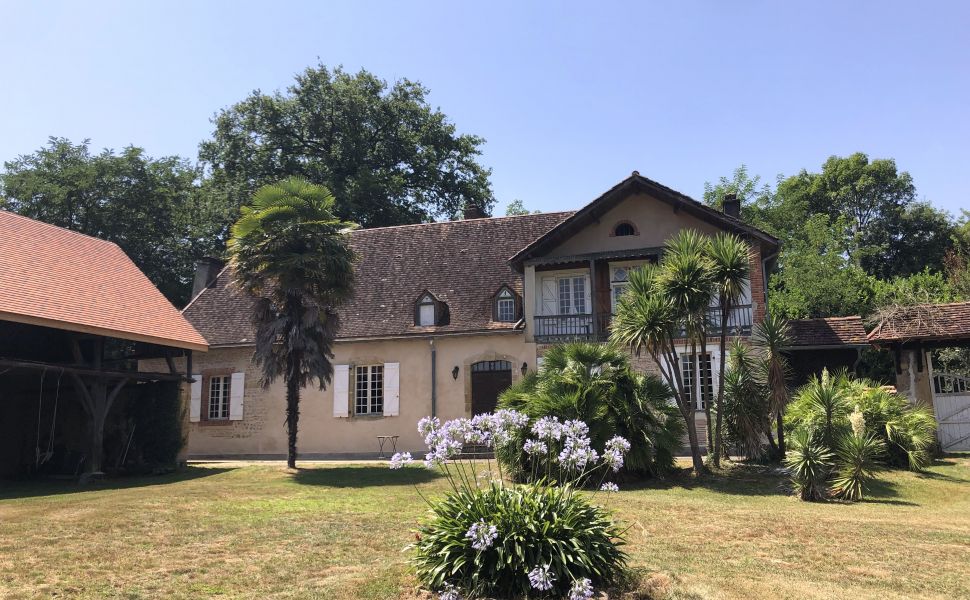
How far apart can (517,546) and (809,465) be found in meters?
7.99

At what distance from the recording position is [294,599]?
18.5 feet

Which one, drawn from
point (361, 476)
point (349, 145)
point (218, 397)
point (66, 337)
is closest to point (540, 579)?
point (361, 476)

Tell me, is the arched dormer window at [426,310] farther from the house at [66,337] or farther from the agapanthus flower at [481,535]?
the agapanthus flower at [481,535]

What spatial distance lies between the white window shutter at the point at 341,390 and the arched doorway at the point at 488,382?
376 centimetres

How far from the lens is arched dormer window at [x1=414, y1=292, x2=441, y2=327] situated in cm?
2006

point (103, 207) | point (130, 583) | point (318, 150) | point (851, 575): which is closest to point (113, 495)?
point (130, 583)

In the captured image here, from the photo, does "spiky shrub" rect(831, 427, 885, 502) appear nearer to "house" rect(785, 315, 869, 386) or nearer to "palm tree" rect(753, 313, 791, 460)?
"palm tree" rect(753, 313, 791, 460)

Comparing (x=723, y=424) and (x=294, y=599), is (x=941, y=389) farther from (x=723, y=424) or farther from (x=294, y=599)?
(x=294, y=599)

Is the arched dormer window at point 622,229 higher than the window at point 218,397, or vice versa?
the arched dormer window at point 622,229

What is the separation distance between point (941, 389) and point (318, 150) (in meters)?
28.2

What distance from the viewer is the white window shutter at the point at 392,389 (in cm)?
1995

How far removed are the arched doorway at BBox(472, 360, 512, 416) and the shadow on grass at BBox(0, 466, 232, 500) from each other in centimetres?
664

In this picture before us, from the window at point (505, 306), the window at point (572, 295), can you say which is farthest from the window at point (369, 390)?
the window at point (572, 295)

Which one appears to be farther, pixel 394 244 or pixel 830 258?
pixel 830 258
